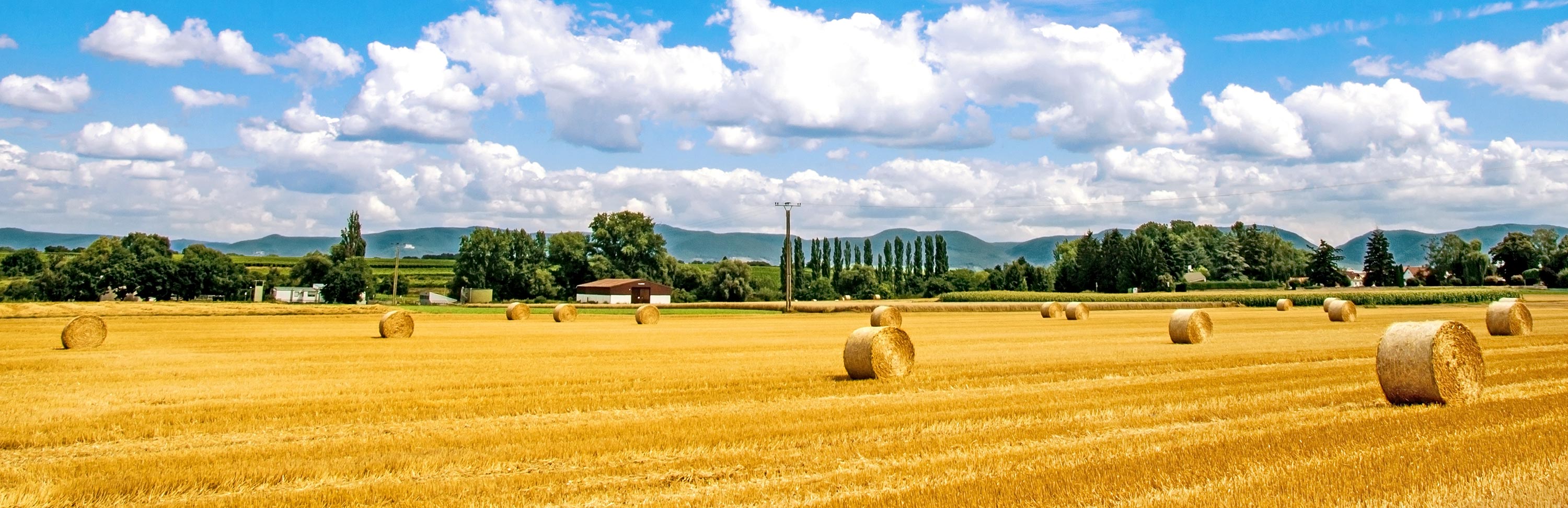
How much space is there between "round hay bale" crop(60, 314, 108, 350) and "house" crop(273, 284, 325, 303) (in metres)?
82.8

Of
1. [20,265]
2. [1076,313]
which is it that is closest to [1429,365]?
[1076,313]

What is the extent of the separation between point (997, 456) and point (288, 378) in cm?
1276

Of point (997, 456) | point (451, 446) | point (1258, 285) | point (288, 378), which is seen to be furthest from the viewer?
point (1258, 285)

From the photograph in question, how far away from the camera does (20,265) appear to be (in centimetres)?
14562

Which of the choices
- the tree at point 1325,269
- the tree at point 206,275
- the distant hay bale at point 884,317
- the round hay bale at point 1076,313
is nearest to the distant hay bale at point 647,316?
the distant hay bale at point 884,317

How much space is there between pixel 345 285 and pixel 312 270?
14694 millimetres

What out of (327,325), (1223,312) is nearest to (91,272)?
(327,325)

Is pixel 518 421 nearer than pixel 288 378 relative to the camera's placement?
Yes

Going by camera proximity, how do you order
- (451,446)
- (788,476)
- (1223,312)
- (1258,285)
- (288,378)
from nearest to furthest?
1. (788,476)
2. (451,446)
3. (288,378)
4. (1223,312)
5. (1258,285)

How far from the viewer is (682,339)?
31422 mm

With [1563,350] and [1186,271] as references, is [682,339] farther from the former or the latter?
[1186,271]

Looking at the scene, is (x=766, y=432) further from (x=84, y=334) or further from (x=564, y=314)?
(x=564, y=314)

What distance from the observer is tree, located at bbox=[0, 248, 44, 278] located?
143m

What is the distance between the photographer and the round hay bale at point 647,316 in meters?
46.9
